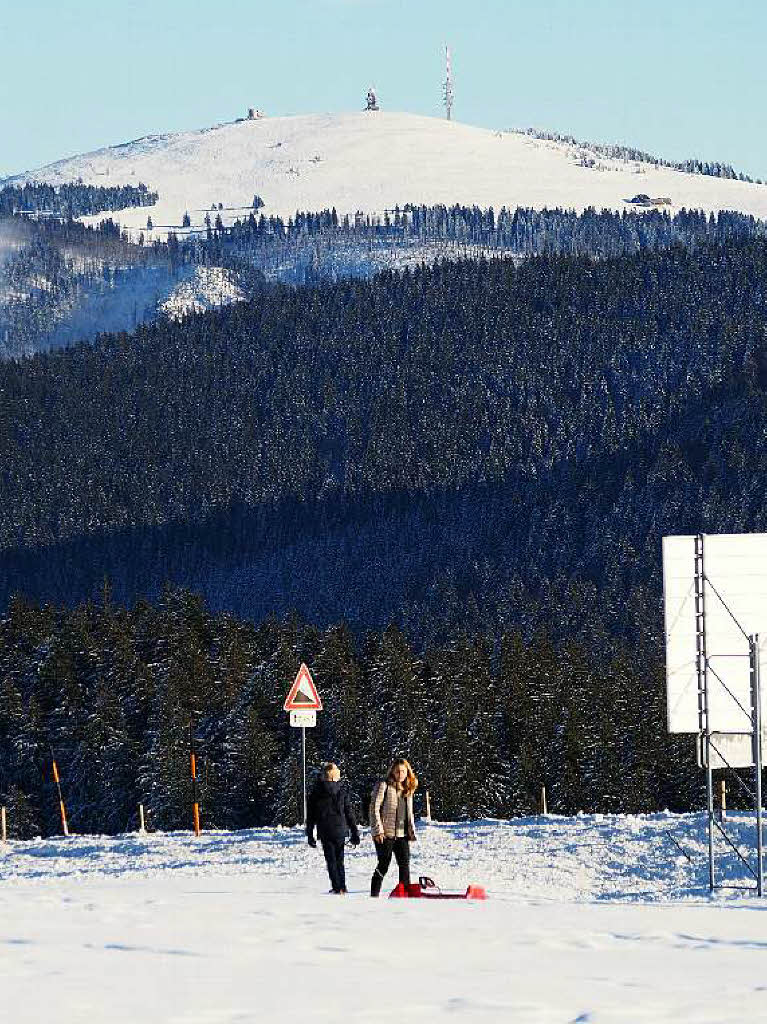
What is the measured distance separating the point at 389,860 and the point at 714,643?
4.33 m

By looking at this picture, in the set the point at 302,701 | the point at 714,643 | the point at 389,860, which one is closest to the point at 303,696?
the point at 302,701

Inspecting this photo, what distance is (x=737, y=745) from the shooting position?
21297 mm

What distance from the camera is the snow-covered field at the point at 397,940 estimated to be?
10805 millimetres

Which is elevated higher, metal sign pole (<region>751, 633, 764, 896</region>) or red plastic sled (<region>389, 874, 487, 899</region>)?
metal sign pole (<region>751, 633, 764, 896</region>)

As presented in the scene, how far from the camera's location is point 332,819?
19.2 meters

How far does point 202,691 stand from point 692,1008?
162 ft

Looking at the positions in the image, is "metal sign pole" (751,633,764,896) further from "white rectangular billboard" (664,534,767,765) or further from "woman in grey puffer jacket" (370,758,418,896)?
"woman in grey puffer jacket" (370,758,418,896)

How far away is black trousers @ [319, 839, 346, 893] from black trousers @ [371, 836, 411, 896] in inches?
15.9

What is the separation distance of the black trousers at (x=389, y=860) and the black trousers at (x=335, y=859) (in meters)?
0.40

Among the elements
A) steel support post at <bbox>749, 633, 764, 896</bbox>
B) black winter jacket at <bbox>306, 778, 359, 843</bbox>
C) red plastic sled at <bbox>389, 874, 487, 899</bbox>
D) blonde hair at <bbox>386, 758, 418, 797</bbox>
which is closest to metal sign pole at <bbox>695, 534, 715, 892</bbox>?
steel support post at <bbox>749, 633, 764, 896</bbox>

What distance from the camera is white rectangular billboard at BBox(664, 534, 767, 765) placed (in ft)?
69.5

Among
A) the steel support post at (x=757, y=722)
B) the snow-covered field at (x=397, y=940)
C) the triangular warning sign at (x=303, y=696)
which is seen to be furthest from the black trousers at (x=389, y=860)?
the triangular warning sign at (x=303, y=696)

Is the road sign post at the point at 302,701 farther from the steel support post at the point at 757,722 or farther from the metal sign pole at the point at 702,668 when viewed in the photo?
the steel support post at the point at 757,722

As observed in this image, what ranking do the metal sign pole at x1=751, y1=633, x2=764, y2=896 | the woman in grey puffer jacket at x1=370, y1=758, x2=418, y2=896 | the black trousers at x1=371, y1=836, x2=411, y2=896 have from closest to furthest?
1. the black trousers at x1=371, y1=836, x2=411, y2=896
2. the woman in grey puffer jacket at x1=370, y1=758, x2=418, y2=896
3. the metal sign pole at x1=751, y1=633, x2=764, y2=896
